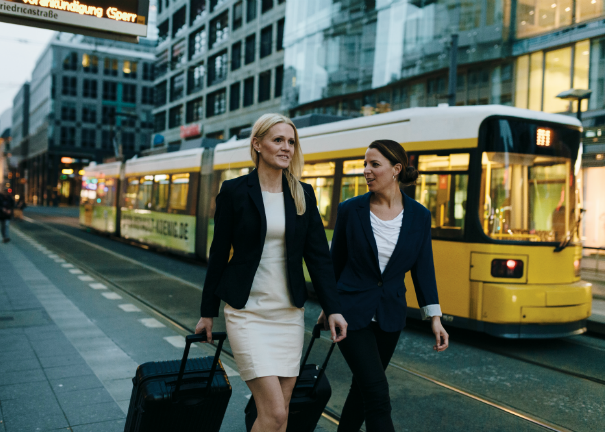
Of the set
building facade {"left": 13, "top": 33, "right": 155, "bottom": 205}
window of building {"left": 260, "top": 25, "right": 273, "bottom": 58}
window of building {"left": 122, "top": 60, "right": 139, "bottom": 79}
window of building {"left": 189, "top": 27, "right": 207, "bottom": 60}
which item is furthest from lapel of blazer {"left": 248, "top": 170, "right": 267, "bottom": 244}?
window of building {"left": 122, "top": 60, "right": 139, "bottom": 79}

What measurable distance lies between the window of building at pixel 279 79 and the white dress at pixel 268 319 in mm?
33743

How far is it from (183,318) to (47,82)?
254ft

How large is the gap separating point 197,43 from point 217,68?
504cm

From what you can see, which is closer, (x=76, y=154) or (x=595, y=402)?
(x=595, y=402)

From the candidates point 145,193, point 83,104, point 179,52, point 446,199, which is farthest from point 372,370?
point 83,104

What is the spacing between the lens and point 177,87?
5188 centimetres

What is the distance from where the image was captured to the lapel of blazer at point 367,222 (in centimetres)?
290

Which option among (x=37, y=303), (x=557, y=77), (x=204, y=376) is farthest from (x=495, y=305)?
A: (x=557, y=77)

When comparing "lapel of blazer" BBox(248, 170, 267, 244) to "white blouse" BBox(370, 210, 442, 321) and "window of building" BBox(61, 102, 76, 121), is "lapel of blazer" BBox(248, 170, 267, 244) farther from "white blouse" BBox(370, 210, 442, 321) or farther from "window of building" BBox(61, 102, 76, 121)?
"window of building" BBox(61, 102, 76, 121)

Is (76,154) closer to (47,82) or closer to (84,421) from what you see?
(47,82)

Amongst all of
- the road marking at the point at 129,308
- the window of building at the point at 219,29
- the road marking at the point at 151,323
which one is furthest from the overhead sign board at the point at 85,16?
the window of building at the point at 219,29

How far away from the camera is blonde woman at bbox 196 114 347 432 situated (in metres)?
2.51

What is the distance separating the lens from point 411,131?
7.41 m

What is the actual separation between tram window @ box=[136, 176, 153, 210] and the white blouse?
15.6 m
